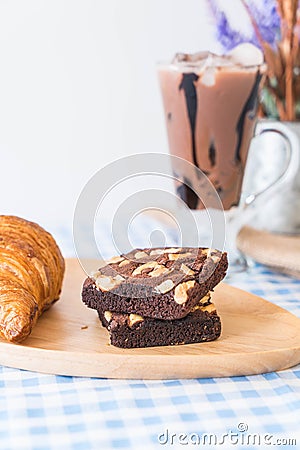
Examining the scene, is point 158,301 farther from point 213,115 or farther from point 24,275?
point 213,115

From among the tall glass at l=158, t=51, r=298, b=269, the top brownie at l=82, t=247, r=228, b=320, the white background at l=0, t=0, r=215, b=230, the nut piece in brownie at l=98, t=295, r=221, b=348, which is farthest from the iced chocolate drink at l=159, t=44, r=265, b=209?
the white background at l=0, t=0, r=215, b=230

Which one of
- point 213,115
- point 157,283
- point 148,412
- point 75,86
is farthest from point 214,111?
point 75,86

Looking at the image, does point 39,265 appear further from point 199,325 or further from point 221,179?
point 221,179

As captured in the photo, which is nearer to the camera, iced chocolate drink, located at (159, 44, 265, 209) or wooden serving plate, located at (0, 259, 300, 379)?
wooden serving plate, located at (0, 259, 300, 379)

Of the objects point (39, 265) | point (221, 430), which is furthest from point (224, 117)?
point (221, 430)

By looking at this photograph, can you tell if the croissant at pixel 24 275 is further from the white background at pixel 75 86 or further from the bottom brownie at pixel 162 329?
the white background at pixel 75 86

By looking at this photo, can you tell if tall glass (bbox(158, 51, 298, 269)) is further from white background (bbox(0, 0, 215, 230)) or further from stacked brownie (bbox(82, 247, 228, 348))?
white background (bbox(0, 0, 215, 230))

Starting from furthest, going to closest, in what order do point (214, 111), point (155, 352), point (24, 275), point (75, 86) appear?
point (75, 86) → point (214, 111) → point (24, 275) → point (155, 352)

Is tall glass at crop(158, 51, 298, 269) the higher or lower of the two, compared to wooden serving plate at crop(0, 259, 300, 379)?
higher
